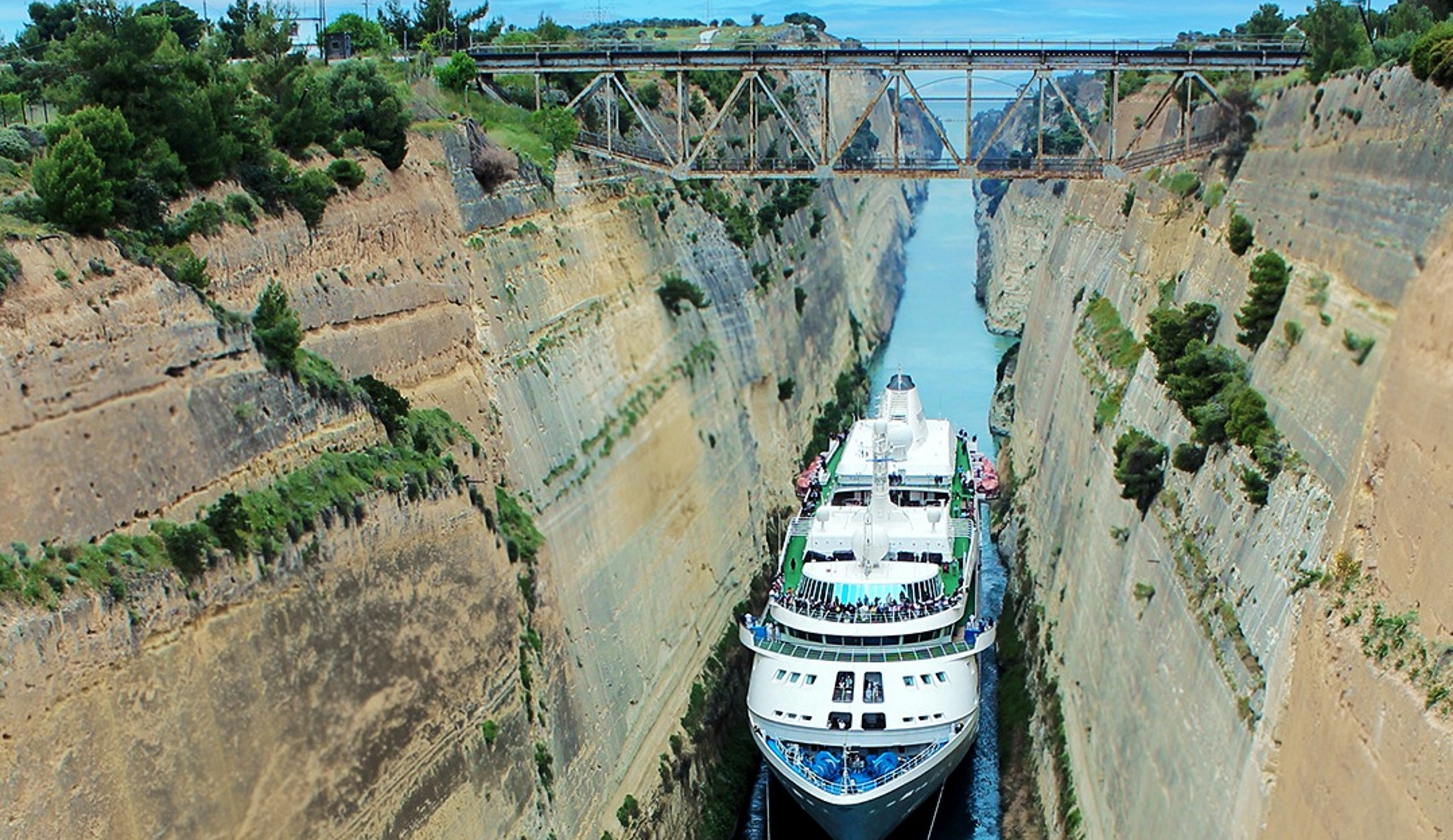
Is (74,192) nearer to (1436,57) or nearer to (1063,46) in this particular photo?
(1436,57)

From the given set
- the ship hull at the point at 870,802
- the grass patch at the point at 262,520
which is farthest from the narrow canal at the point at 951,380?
the grass patch at the point at 262,520

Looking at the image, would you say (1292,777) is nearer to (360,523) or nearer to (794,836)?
(360,523)

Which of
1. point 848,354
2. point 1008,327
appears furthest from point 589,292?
point 1008,327

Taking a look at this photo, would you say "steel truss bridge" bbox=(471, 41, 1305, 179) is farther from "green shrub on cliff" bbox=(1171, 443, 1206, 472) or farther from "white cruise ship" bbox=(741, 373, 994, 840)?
"green shrub on cliff" bbox=(1171, 443, 1206, 472)

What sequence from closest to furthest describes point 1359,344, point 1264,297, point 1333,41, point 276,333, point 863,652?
point 1359,344 → point 276,333 → point 1264,297 → point 1333,41 → point 863,652

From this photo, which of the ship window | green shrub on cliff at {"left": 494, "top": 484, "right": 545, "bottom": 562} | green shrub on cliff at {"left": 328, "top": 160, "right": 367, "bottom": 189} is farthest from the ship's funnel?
green shrub on cliff at {"left": 328, "top": 160, "right": 367, "bottom": 189}

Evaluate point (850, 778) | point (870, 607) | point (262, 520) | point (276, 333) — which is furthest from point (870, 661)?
point (262, 520)
